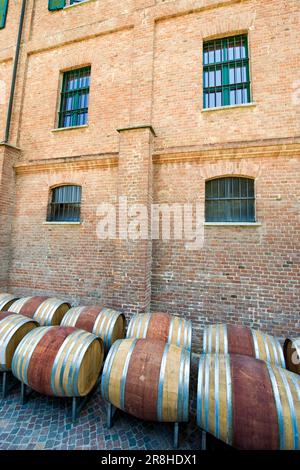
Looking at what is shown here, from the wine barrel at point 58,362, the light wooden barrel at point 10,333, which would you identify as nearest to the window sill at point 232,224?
the wine barrel at point 58,362

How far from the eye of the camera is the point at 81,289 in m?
6.52

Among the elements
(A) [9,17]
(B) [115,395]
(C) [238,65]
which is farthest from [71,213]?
(A) [9,17]

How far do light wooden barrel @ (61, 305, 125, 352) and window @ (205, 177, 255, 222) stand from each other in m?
3.48

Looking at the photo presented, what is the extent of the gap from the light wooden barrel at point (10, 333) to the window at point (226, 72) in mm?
7134

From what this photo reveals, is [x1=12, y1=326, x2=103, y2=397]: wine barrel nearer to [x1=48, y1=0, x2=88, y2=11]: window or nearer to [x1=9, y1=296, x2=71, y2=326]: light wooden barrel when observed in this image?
[x1=9, y1=296, x2=71, y2=326]: light wooden barrel

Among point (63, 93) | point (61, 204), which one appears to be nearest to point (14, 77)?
point (63, 93)

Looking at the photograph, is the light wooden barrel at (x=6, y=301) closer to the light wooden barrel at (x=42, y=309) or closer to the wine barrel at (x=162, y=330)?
the light wooden barrel at (x=42, y=309)

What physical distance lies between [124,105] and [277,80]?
4320mm

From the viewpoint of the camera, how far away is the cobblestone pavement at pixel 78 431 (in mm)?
2840

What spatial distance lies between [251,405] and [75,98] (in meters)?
9.39

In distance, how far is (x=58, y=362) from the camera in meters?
3.19

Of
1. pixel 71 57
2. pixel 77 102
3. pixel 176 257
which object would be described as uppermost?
pixel 71 57

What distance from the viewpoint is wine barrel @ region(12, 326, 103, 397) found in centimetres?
316
